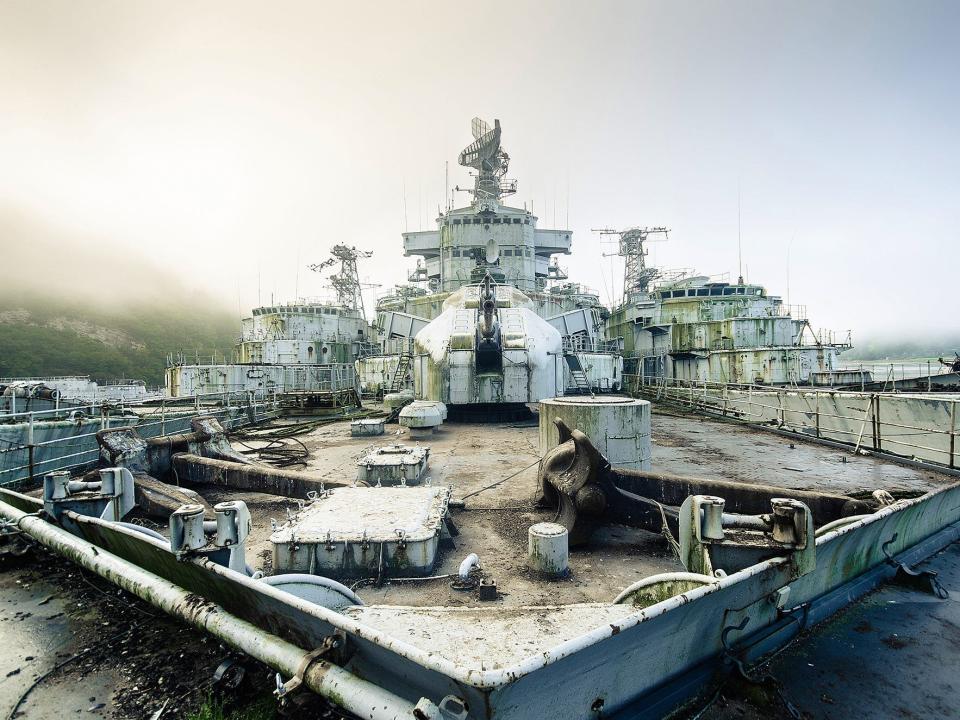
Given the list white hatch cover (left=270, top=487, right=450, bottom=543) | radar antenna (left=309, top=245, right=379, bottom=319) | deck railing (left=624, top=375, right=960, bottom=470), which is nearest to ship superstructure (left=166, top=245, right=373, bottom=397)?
radar antenna (left=309, top=245, right=379, bottom=319)

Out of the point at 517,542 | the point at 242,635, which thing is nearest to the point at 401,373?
the point at 517,542

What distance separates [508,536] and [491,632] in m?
2.89

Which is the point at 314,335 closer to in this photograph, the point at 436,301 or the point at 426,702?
the point at 436,301

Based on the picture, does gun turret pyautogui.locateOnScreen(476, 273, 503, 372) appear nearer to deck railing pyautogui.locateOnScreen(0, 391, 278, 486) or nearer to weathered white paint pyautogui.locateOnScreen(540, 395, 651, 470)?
weathered white paint pyautogui.locateOnScreen(540, 395, 651, 470)

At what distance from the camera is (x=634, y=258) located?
1683 inches

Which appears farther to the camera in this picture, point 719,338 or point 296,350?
point 296,350

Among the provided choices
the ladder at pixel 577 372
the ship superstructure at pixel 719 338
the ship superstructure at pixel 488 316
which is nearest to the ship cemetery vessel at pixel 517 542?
the ship superstructure at pixel 488 316

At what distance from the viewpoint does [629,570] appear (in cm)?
395

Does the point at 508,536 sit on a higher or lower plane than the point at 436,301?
lower

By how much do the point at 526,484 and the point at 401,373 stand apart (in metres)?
11.2

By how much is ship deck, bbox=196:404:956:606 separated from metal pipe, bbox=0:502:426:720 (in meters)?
1.32

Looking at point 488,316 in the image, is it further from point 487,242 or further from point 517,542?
point 487,242

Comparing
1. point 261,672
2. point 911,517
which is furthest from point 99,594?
point 911,517

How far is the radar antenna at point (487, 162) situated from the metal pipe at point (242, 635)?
30.2 m
